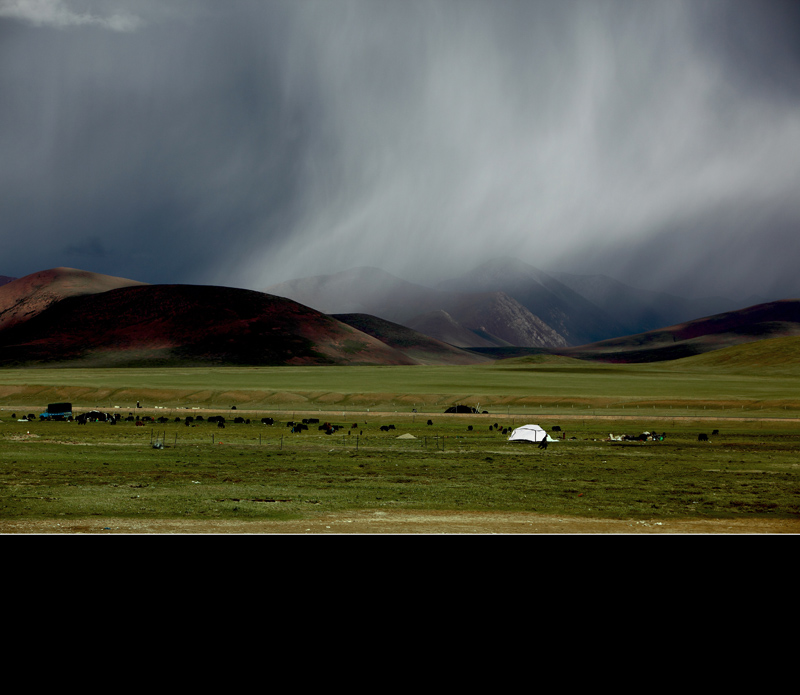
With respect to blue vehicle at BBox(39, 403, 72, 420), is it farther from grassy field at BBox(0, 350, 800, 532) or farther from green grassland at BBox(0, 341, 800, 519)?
green grassland at BBox(0, 341, 800, 519)

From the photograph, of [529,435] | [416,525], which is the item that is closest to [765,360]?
[529,435]

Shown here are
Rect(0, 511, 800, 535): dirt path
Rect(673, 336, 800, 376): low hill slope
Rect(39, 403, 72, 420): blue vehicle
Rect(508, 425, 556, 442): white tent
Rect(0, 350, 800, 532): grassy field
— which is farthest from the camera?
Rect(673, 336, 800, 376): low hill slope

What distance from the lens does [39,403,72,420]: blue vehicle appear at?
64.1m

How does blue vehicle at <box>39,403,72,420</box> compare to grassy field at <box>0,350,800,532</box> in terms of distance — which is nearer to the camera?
grassy field at <box>0,350,800,532</box>

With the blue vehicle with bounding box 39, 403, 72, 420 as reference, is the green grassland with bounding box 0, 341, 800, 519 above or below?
below

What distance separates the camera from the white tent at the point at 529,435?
48.1 meters

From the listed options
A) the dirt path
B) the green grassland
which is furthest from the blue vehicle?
the dirt path

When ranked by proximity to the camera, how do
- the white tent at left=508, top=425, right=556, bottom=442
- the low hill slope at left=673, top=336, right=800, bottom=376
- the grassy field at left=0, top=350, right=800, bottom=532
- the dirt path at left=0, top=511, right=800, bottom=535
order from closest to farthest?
the dirt path at left=0, top=511, right=800, bottom=535 → the grassy field at left=0, top=350, right=800, bottom=532 → the white tent at left=508, top=425, right=556, bottom=442 → the low hill slope at left=673, top=336, right=800, bottom=376

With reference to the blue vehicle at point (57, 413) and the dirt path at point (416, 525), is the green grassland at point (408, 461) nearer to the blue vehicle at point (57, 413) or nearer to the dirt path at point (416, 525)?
the dirt path at point (416, 525)

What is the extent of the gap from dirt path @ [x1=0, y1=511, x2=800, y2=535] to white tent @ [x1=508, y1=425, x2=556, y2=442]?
86.6 feet

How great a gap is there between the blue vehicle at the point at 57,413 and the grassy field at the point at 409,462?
2938mm
